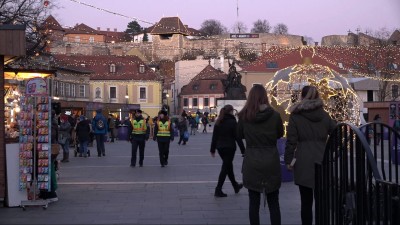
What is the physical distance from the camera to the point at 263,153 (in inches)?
325

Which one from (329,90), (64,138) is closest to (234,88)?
(64,138)

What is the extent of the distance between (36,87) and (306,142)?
17.3ft

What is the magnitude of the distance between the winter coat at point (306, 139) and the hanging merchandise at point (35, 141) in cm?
495

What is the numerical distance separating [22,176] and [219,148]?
3427mm

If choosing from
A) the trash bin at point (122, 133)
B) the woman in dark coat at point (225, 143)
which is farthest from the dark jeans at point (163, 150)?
the trash bin at point (122, 133)

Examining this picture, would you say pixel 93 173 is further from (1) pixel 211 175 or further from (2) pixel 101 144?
(2) pixel 101 144

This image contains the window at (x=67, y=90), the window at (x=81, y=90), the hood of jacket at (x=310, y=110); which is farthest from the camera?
the window at (x=81, y=90)

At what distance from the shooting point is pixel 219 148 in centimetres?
1279

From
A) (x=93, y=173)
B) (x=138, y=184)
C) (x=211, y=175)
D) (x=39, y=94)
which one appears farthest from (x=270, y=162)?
(x=93, y=173)

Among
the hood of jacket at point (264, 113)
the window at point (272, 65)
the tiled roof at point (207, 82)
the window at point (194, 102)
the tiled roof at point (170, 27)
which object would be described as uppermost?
the tiled roof at point (170, 27)

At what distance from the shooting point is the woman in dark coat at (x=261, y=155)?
26.8 ft

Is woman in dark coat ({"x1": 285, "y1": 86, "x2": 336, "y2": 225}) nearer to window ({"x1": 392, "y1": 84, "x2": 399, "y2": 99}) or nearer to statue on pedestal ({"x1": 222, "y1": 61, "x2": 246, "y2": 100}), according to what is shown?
statue on pedestal ({"x1": 222, "y1": 61, "x2": 246, "y2": 100})

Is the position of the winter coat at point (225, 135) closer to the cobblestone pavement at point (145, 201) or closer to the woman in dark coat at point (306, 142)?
the cobblestone pavement at point (145, 201)

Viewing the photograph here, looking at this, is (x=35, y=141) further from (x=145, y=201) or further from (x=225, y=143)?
(x=225, y=143)
